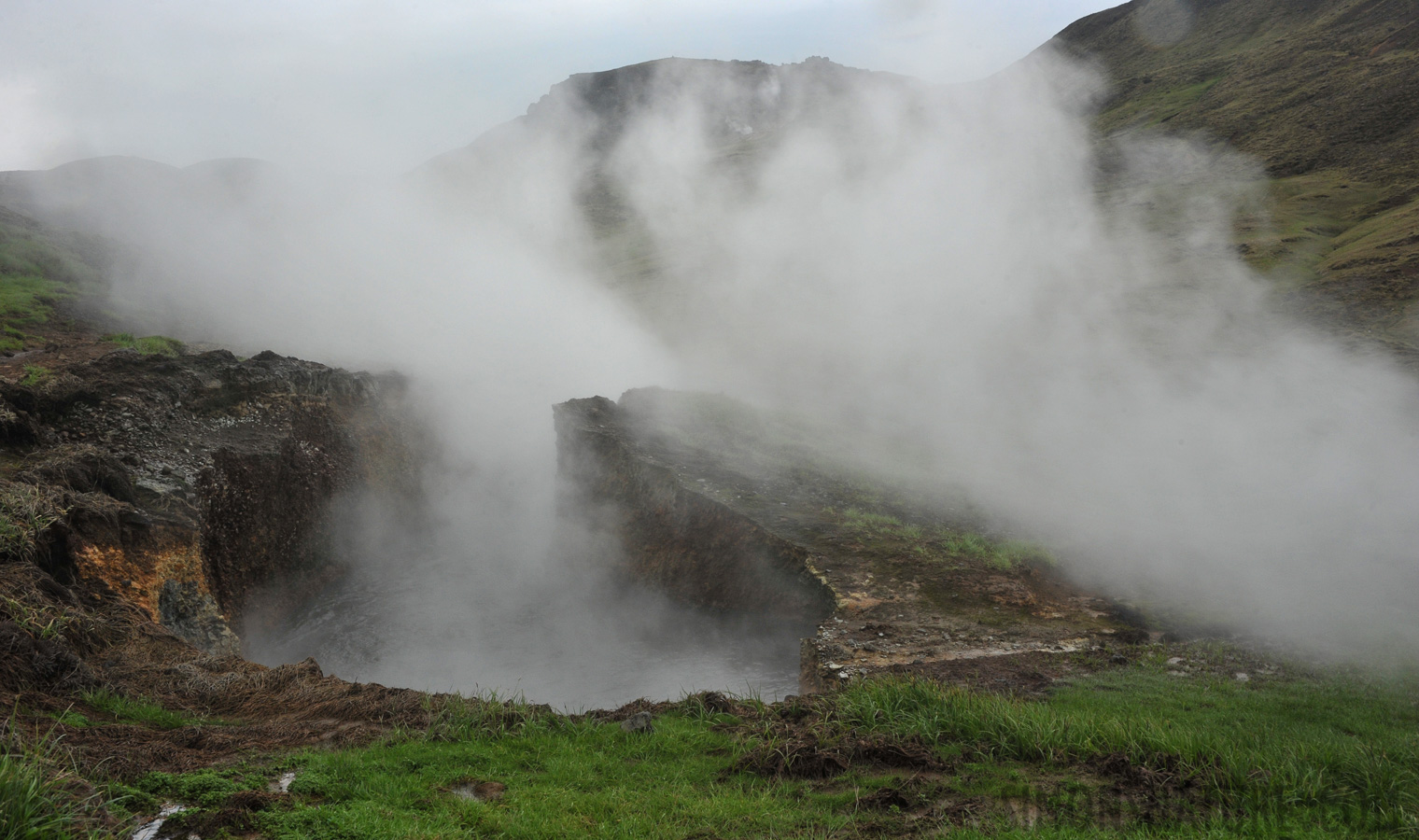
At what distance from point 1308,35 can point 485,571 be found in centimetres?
4935

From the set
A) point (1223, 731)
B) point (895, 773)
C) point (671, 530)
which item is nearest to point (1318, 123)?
point (671, 530)

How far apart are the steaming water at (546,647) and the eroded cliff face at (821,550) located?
67cm

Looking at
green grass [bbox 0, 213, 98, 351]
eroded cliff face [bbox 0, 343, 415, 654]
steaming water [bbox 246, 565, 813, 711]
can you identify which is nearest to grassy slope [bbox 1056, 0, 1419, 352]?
steaming water [bbox 246, 565, 813, 711]

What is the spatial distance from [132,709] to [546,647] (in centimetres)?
795

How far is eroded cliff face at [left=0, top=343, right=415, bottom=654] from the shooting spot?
31.3 feet

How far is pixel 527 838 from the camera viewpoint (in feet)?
15.4

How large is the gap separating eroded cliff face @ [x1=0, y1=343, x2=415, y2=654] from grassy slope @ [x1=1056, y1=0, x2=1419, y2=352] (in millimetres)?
24819

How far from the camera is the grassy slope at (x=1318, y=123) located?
20891mm

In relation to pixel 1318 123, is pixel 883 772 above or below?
below

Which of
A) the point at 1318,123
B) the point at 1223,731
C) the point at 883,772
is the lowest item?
the point at 883,772

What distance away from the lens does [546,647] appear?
13.8 meters

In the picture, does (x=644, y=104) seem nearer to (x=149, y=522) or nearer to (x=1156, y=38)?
(x=1156, y=38)

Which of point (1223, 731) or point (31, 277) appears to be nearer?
point (1223, 731)

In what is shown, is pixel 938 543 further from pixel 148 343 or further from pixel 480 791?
pixel 148 343
